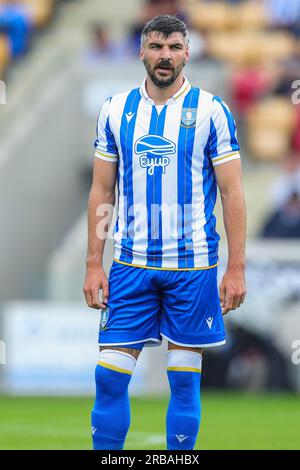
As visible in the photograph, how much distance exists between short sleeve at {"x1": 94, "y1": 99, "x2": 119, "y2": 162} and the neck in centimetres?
21

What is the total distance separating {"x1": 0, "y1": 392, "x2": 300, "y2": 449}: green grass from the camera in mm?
7746

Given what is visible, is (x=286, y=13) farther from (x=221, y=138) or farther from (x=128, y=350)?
(x=128, y=350)

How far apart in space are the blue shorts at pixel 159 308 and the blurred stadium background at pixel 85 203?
7.71 ft

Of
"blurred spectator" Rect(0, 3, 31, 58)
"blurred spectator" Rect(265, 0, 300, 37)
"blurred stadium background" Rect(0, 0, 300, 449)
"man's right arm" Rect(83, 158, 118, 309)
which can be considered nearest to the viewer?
"man's right arm" Rect(83, 158, 118, 309)

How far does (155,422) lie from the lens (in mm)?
9297

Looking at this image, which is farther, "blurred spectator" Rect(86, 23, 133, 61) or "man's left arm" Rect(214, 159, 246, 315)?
"blurred spectator" Rect(86, 23, 133, 61)

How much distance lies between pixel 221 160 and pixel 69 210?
9.58 metres

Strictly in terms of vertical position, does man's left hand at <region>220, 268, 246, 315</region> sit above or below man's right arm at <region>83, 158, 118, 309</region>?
below

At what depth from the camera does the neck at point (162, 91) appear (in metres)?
5.66

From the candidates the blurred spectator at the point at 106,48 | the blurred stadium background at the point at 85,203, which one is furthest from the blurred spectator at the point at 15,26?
the blurred spectator at the point at 106,48

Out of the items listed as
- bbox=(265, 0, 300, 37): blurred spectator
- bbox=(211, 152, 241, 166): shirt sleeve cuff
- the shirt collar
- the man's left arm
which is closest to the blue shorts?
the man's left arm

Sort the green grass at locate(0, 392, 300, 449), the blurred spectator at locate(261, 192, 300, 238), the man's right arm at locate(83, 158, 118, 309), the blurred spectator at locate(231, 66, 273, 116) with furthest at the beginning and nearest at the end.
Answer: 1. the blurred spectator at locate(231, 66, 273, 116)
2. the blurred spectator at locate(261, 192, 300, 238)
3. the green grass at locate(0, 392, 300, 449)
4. the man's right arm at locate(83, 158, 118, 309)

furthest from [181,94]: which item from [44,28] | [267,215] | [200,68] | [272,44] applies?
[44,28]

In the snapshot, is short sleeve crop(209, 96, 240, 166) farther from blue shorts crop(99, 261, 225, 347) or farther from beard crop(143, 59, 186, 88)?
blue shorts crop(99, 261, 225, 347)
